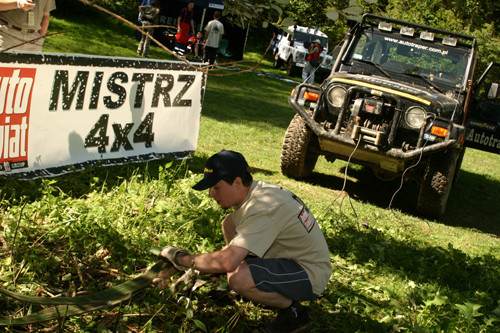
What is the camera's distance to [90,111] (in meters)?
5.63

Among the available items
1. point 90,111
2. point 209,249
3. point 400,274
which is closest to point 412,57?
point 400,274

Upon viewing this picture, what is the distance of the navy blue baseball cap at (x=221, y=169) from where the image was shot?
10.6 feet

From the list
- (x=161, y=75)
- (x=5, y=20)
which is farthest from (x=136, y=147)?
(x=5, y=20)

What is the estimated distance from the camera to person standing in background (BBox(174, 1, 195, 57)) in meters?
16.5

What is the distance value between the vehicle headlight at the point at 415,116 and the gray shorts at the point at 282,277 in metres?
3.69

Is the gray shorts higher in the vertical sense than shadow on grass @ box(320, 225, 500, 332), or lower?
higher

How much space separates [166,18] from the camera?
20.2 m

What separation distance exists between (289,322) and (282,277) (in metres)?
0.31

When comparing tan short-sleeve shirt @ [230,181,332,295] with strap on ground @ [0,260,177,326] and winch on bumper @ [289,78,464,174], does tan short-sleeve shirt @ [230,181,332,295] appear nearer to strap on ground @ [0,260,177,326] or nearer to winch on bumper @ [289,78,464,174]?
strap on ground @ [0,260,177,326]

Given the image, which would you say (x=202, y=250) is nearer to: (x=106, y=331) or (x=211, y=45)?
(x=106, y=331)

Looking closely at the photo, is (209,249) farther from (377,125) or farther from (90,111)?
(377,125)

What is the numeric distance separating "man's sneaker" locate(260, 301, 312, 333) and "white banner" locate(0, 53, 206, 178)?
2.85m

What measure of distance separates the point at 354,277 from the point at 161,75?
3122 millimetres

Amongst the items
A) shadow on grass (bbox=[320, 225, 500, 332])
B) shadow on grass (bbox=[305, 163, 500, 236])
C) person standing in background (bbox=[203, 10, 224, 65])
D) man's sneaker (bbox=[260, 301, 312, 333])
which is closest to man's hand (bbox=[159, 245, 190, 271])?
man's sneaker (bbox=[260, 301, 312, 333])
